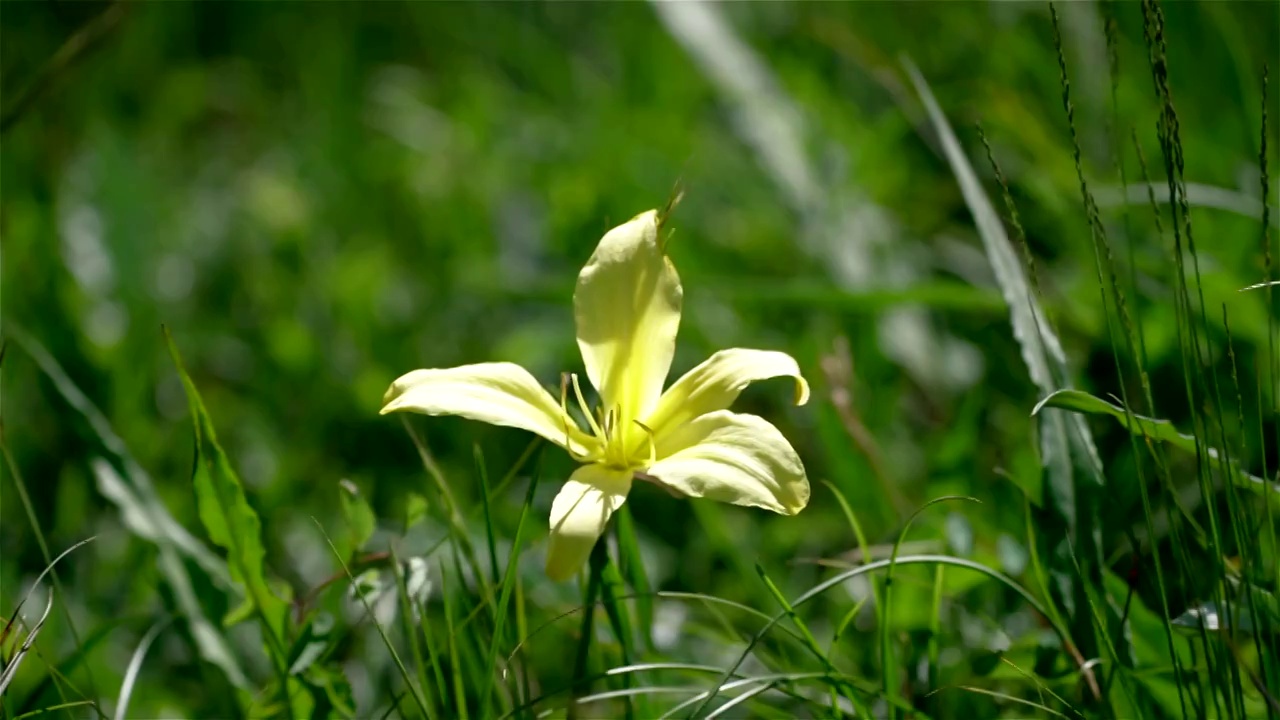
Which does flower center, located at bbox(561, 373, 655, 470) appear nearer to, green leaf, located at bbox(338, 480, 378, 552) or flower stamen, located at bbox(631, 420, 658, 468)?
flower stamen, located at bbox(631, 420, 658, 468)

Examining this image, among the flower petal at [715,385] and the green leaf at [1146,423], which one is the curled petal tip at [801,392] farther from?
the green leaf at [1146,423]

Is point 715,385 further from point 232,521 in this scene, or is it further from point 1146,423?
point 232,521

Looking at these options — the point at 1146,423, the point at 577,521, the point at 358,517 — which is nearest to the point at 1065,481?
the point at 1146,423

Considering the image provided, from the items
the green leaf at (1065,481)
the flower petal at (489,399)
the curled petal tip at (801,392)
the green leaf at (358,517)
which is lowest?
the green leaf at (1065,481)

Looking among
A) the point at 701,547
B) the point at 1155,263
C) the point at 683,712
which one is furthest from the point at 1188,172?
the point at 683,712

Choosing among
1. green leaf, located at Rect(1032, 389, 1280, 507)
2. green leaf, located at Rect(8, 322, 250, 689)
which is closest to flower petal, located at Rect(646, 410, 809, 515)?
green leaf, located at Rect(1032, 389, 1280, 507)

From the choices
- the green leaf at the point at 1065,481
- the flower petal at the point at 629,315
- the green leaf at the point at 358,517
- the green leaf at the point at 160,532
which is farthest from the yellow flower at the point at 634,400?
the green leaf at the point at 160,532
